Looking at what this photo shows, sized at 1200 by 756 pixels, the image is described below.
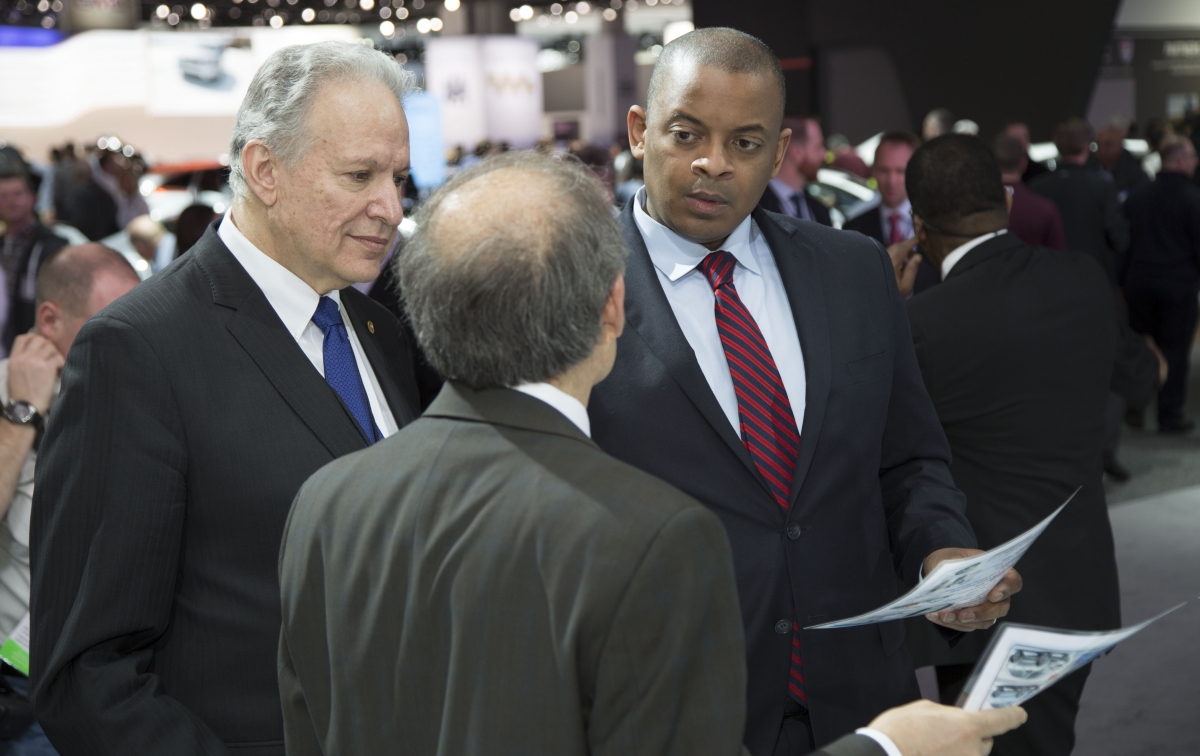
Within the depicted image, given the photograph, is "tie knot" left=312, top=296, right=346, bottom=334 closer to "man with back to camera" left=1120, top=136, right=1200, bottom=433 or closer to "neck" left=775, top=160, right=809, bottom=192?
"neck" left=775, top=160, right=809, bottom=192

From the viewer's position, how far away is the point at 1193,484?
5.99 metres

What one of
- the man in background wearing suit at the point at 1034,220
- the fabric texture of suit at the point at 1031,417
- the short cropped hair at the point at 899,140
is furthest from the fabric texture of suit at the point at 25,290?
the man in background wearing suit at the point at 1034,220

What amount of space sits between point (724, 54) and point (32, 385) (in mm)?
1719

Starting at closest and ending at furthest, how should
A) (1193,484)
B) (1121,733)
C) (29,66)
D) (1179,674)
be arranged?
(1121,733), (1179,674), (1193,484), (29,66)

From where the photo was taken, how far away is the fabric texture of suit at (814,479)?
1.67 metres

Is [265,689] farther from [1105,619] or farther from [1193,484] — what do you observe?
[1193,484]

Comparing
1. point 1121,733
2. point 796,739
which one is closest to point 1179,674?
point 1121,733

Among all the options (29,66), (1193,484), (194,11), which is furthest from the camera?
(194,11)

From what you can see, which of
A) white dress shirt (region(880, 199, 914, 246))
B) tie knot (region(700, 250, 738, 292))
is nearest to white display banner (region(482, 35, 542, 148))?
white dress shirt (region(880, 199, 914, 246))

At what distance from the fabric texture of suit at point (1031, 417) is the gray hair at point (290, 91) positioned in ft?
5.40

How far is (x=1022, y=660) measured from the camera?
1.15 meters

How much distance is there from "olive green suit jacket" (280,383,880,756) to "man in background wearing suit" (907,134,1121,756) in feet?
5.94

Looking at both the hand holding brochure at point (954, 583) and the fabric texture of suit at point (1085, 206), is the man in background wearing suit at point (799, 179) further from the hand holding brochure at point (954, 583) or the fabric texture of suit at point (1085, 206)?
the hand holding brochure at point (954, 583)

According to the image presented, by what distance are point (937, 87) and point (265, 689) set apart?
9.97 m
